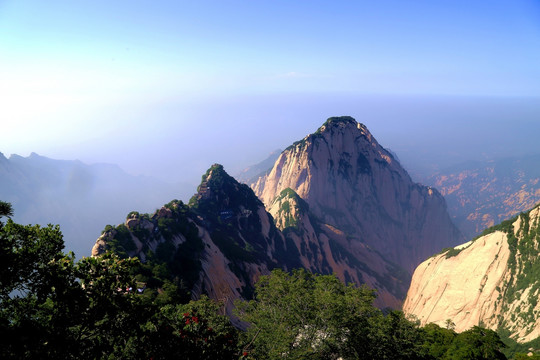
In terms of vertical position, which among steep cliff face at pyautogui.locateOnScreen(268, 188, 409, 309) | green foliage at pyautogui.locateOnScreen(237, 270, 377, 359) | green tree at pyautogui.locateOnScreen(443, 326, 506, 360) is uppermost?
green foliage at pyautogui.locateOnScreen(237, 270, 377, 359)

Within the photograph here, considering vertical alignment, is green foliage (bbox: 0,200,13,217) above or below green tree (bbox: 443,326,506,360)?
above

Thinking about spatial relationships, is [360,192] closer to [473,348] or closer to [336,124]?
[336,124]

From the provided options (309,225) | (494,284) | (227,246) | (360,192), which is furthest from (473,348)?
(360,192)

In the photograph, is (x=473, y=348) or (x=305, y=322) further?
(x=473, y=348)

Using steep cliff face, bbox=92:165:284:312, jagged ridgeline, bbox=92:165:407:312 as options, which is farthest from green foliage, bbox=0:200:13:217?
steep cliff face, bbox=92:165:284:312

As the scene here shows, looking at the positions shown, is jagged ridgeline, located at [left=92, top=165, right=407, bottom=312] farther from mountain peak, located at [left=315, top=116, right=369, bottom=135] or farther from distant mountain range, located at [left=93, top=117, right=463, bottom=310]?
mountain peak, located at [left=315, top=116, right=369, bottom=135]
